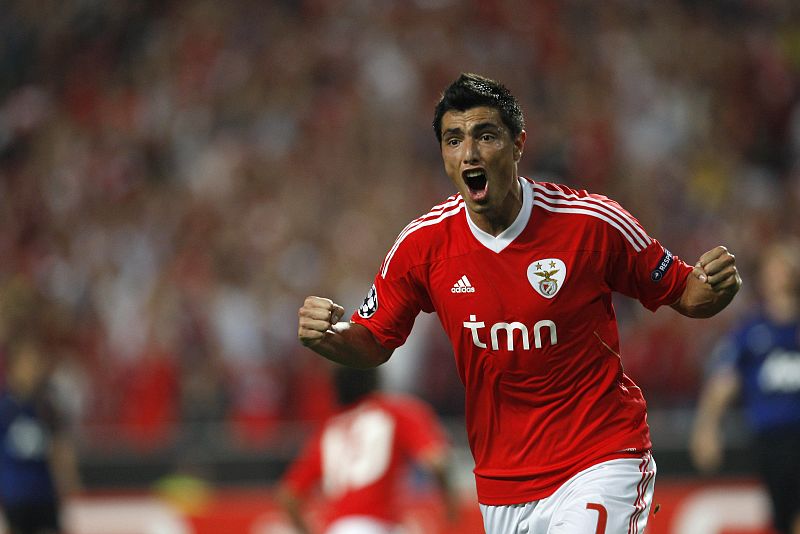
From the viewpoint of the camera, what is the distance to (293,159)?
1352 centimetres

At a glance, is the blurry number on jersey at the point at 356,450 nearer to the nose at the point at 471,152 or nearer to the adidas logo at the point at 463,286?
the adidas logo at the point at 463,286

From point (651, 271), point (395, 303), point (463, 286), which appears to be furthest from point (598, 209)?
point (395, 303)

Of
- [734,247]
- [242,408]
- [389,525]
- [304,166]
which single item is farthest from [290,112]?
[389,525]

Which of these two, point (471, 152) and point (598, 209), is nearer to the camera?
point (471, 152)

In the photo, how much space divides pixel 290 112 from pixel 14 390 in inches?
219

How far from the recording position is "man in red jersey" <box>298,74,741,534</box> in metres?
4.30

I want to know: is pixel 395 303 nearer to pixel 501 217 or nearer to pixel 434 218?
pixel 434 218

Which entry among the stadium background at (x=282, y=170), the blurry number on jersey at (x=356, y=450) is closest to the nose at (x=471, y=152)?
the blurry number on jersey at (x=356, y=450)

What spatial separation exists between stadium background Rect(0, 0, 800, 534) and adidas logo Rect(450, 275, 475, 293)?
243 inches

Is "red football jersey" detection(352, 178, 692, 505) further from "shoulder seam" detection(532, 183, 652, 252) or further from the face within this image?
the face

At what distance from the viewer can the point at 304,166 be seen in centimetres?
1341

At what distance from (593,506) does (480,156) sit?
4.16 ft

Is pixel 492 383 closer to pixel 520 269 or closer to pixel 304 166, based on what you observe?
pixel 520 269

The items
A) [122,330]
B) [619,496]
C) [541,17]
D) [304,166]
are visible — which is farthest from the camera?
[541,17]
